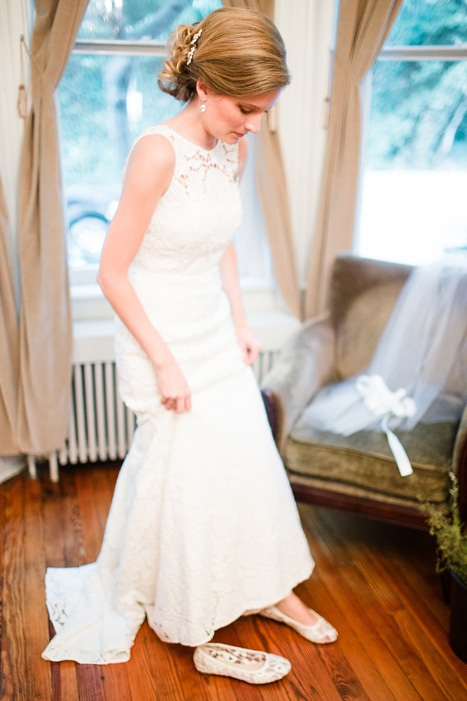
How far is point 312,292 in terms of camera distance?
2881mm

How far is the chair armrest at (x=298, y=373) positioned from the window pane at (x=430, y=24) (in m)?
1.23

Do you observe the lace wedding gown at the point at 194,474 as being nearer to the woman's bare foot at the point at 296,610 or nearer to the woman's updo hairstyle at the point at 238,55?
the woman's bare foot at the point at 296,610

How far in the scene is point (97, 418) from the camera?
285 centimetres

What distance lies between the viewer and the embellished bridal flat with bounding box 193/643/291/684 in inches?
73.1

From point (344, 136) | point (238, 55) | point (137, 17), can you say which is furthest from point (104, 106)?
point (238, 55)

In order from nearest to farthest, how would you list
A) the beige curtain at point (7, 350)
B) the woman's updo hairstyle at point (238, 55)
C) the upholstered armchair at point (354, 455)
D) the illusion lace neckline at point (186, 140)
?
the woman's updo hairstyle at point (238, 55), the illusion lace neckline at point (186, 140), the upholstered armchair at point (354, 455), the beige curtain at point (7, 350)

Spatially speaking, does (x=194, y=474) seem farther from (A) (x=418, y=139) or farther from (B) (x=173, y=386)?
(A) (x=418, y=139)

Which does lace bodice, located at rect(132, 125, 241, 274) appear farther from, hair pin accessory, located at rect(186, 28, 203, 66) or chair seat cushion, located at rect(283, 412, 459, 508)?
chair seat cushion, located at rect(283, 412, 459, 508)

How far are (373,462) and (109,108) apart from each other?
1.73m

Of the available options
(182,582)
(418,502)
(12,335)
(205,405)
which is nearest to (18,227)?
(12,335)

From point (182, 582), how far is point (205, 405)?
0.48 metres

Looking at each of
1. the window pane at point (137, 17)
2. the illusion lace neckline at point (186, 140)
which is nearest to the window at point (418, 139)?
the window pane at point (137, 17)

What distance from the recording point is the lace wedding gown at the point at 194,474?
1731 mm

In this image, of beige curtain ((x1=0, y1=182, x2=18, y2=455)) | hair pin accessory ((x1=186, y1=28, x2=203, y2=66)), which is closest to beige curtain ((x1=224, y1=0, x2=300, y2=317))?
beige curtain ((x1=0, y1=182, x2=18, y2=455))
